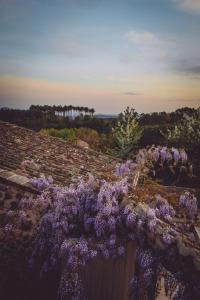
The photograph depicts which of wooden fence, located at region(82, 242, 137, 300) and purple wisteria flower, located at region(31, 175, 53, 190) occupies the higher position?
purple wisteria flower, located at region(31, 175, 53, 190)

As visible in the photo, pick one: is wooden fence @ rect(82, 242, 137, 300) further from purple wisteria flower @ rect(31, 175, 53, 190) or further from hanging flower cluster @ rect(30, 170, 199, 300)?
purple wisteria flower @ rect(31, 175, 53, 190)

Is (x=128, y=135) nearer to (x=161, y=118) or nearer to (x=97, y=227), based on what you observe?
(x=161, y=118)

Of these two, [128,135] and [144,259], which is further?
[128,135]

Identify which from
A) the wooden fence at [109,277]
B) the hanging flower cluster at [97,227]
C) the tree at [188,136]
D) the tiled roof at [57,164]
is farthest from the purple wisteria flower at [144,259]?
the tree at [188,136]

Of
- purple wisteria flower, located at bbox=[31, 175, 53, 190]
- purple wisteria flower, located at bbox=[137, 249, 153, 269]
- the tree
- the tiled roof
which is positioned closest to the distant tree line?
the tree

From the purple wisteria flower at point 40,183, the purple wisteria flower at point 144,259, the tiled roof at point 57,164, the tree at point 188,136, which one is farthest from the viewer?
the tree at point 188,136

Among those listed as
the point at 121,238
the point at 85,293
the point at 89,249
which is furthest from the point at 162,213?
the point at 85,293

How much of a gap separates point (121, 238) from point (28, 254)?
1.78m

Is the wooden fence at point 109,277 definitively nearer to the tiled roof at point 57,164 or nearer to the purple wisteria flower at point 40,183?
the tiled roof at point 57,164

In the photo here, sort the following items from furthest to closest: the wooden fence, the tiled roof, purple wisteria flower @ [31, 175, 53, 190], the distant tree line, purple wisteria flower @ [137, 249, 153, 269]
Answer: the distant tree line
purple wisteria flower @ [31, 175, 53, 190]
the wooden fence
the tiled roof
purple wisteria flower @ [137, 249, 153, 269]

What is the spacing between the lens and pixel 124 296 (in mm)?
6020

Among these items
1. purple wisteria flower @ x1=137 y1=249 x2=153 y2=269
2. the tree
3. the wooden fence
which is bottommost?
the wooden fence

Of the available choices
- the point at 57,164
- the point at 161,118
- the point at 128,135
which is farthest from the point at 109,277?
the point at 161,118

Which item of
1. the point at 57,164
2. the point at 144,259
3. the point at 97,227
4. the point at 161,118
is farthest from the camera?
the point at 161,118
